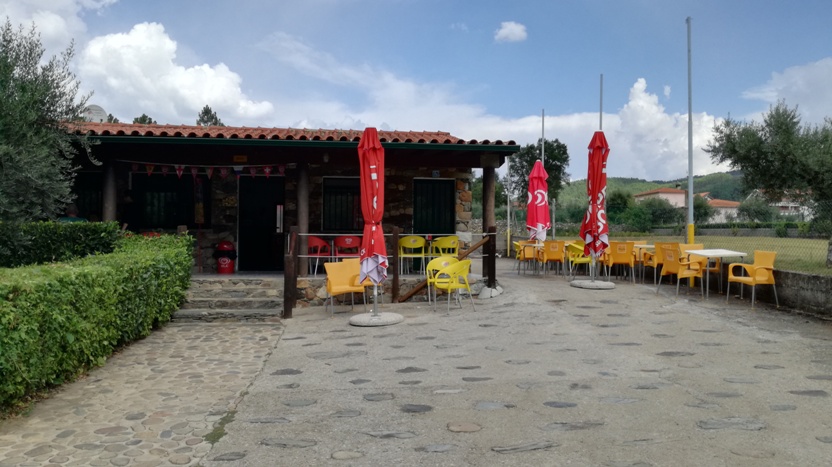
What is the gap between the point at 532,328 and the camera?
7266mm

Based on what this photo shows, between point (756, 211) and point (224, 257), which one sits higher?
point (756, 211)

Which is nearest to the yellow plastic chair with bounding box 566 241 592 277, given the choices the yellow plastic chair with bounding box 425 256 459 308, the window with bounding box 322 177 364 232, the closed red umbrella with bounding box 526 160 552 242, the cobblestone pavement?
the closed red umbrella with bounding box 526 160 552 242

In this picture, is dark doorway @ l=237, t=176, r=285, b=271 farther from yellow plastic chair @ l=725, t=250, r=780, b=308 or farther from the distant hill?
the distant hill

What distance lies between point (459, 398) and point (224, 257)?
7569 millimetres

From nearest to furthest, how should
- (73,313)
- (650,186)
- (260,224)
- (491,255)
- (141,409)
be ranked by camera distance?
(141,409)
(73,313)
(491,255)
(260,224)
(650,186)

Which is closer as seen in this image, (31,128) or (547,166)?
(31,128)

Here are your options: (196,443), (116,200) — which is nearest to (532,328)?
(196,443)

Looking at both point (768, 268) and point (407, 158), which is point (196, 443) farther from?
point (768, 268)

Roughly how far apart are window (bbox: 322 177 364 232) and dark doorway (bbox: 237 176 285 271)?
0.97 meters

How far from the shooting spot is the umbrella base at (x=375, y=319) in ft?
25.4

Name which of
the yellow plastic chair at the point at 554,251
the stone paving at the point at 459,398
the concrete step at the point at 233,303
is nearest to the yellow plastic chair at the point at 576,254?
the yellow plastic chair at the point at 554,251

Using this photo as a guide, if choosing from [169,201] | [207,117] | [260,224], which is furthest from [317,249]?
[207,117]

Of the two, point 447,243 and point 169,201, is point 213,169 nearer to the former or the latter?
point 169,201

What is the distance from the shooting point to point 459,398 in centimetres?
446
